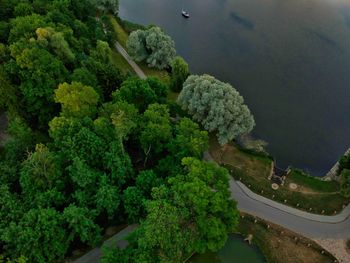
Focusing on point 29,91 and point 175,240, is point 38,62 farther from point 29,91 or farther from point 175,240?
point 175,240

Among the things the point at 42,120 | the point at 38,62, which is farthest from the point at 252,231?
the point at 38,62

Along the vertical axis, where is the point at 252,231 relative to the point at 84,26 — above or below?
below

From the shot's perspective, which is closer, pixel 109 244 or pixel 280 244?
pixel 109 244

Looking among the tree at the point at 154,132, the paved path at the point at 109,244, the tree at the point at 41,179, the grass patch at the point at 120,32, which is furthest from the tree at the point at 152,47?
the paved path at the point at 109,244

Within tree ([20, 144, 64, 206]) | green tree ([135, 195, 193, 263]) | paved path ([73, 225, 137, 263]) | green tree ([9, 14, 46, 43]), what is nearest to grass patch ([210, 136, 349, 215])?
green tree ([135, 195, 193, 263])

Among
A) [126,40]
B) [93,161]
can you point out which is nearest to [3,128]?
[93,161]

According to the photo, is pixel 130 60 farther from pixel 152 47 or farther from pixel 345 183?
pixel 345 183

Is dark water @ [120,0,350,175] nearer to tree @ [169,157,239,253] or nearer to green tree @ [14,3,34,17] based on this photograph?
tree @ [169,157,239,253]

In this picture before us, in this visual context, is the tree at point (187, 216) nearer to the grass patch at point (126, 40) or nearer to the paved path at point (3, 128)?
the paved path at point (3, 128)
